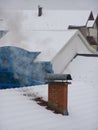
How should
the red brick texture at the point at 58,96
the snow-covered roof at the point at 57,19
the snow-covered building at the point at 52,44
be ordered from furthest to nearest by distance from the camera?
the snow-covered roof at the point at 57,19 < the snow-covered building at the point at 52,44 < the red brick texture at the point at 58,96

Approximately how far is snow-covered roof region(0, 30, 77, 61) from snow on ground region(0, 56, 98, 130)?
521 cm

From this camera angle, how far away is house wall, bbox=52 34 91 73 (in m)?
11.0

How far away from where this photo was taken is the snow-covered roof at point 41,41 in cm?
1087

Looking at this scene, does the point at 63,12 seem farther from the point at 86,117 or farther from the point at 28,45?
the point at 86,117

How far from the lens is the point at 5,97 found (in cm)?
445

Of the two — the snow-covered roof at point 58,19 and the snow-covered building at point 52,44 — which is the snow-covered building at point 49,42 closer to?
the snow-covered building at point 52,44

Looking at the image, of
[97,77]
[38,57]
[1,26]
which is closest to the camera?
[97,77]

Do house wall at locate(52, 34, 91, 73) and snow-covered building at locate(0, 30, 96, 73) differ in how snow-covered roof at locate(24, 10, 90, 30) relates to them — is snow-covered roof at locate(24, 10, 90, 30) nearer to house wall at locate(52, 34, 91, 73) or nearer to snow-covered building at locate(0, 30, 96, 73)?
house wall at locate(52, 34, 91, 73)

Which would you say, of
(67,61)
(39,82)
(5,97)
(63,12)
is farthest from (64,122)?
(63,12)

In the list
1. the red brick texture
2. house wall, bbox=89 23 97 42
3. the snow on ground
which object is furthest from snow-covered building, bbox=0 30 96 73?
house wall, bbox=89 23 97 42

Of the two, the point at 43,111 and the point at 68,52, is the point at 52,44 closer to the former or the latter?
the point at 68,52

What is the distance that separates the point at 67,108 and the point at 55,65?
6.46 metres

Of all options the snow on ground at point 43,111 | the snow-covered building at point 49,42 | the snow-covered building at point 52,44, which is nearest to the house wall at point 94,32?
the snow-covered building at point 49,42

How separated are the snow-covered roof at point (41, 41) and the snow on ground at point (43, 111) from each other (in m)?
5.21
